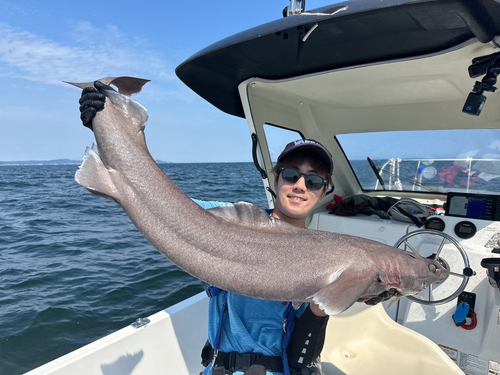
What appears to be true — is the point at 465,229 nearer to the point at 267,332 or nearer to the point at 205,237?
the point at 267,332

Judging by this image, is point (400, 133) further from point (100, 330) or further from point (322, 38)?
point (100, 330)

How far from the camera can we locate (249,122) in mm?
4266

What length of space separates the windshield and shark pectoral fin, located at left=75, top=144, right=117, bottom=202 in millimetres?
4532

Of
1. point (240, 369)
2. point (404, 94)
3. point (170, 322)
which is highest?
point (404, 94)

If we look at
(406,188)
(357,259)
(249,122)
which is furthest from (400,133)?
(357,259)

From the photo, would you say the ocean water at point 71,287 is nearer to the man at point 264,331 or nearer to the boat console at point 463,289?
the man at point 264,331

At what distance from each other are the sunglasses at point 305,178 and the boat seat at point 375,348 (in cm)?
150

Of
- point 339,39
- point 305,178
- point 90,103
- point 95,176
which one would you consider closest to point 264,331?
point 305,178

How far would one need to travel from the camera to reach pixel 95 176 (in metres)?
1.59

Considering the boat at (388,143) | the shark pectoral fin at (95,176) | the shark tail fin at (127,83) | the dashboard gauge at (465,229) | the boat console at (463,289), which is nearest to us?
the shark pectoral fin at (95,176)

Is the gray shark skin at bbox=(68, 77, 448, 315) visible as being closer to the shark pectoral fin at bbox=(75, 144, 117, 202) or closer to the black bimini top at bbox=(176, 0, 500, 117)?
the shark pectoral fin at bbox=(75, 144, 117, 202)

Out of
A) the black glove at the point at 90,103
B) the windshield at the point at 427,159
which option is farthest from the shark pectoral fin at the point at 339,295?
the windshield at the point at 427,159

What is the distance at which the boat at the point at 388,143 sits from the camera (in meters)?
2.52

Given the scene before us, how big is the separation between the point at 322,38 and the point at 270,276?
6.40 ft
